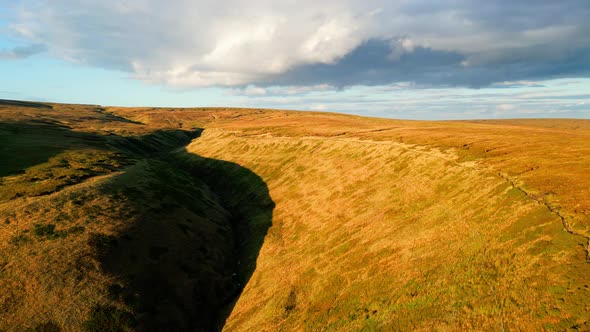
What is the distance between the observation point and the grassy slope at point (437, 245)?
28.2m

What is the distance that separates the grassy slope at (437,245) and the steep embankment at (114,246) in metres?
7.87

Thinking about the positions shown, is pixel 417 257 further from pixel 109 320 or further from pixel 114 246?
pixel 114 246

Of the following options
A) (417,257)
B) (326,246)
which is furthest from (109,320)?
(417,257)

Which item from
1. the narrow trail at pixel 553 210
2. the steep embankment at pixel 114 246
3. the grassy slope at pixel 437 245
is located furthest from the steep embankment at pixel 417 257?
the steep embankment at pixel 114 246

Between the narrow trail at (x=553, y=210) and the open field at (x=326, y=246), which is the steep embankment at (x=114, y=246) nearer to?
the open field at (x=326, y=246)

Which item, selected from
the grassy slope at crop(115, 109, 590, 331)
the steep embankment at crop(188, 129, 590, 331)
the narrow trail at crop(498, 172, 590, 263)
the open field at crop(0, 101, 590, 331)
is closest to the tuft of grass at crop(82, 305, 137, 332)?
the open field at crop(0, 101, 590, 331)

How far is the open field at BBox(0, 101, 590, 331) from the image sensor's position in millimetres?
30641

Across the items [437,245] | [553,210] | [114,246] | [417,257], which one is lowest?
[114,246]

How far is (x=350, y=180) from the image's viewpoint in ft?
254

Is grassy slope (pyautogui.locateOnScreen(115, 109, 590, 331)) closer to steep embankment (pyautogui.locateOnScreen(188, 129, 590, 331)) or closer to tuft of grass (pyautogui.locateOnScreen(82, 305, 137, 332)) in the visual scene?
steep embankment (pyautogui.locateOnScreen(188, 129, 590, 331))

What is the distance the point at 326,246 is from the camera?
179ft

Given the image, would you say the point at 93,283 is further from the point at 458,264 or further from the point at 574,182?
the point at 574,182

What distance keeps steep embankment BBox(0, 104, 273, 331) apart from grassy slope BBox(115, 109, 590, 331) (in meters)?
7.87

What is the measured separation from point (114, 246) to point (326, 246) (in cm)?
3562
